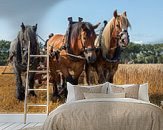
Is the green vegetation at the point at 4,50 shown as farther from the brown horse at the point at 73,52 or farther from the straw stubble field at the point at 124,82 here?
the brown horse at the point at 73,52

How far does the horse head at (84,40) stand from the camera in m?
5.03

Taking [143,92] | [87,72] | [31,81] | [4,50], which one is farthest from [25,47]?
[143,92]

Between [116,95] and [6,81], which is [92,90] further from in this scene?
[6,81]

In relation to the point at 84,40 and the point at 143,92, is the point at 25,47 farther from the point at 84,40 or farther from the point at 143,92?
the point at 143,92

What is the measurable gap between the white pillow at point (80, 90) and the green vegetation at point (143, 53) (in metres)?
0.71

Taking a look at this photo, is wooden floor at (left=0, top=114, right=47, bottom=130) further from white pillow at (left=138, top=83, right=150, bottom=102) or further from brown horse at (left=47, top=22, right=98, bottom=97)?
white pillow at (left=138, top=83, right=150, bottom=102)


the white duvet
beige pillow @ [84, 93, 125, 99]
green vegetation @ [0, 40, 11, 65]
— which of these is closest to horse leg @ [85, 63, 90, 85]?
beige pillow @ [84, 93, 125, 99]

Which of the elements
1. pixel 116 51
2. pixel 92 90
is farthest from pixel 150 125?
pixel 116 51

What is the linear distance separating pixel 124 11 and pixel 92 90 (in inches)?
61.1

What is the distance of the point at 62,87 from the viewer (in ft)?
17.4

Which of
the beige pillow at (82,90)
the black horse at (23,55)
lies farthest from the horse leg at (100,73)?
the black horse at (23,55)

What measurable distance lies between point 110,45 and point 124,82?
66cm

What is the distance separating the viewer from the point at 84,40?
198 inches

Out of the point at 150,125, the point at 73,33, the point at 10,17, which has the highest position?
the point at 73,33
